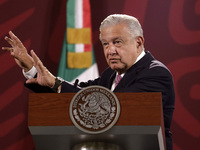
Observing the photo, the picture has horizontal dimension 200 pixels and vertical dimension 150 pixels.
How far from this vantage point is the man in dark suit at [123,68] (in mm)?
1941

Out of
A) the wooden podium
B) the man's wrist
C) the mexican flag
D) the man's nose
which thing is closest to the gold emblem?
the wooden podium

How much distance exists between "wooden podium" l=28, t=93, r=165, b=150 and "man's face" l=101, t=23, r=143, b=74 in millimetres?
662

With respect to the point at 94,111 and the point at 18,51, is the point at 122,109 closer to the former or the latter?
the point at 94,111

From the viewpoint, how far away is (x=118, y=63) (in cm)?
214

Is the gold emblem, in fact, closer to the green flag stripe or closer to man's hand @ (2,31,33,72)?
man's hand @ (2,31,33,72)

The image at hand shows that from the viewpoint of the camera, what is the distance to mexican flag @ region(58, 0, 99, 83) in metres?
3.74

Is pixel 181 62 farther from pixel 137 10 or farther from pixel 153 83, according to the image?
pixel 153 83

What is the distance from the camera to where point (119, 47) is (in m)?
2.12

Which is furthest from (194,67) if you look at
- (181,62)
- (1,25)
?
(1,25)

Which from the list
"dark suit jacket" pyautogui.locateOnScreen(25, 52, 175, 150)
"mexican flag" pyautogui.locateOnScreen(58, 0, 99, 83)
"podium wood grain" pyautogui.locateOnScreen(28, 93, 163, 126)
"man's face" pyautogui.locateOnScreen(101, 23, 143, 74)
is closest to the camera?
"podium wood grain" pyautogui.locateOnScreen(28, 93, 163, 126)

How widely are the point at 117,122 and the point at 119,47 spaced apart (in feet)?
2.45

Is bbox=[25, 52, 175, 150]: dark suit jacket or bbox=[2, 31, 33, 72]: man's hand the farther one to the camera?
bbox=[2, 31, 33, 72]: man's hand

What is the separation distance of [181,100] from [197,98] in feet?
0.45

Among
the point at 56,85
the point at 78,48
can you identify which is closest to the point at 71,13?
the point at 78,48
